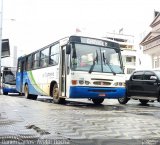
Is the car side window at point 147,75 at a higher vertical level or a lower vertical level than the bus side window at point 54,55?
lower

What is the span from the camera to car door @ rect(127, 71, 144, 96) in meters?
17.0

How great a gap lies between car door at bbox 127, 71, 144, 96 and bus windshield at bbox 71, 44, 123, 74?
5.89 ft

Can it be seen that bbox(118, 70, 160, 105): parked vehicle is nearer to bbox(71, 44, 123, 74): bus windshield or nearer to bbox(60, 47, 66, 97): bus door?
bbox(71, 44, 123, 74): bus windshield

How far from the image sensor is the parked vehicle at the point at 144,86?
1608 centimetres

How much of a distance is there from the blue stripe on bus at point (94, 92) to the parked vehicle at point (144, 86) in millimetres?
1549

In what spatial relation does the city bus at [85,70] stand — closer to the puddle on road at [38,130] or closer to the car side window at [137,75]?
the car side window at [137,75]

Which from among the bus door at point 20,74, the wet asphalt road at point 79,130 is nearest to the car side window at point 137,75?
the wet asphalt road at point 79,130

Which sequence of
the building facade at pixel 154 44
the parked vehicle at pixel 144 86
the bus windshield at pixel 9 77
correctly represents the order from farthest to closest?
the building facade at pixel 154 44
the bus windshield at pixel 9 77
the parked vehicle at pixel 144 86

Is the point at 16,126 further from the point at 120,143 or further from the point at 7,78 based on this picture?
the point at 7,78

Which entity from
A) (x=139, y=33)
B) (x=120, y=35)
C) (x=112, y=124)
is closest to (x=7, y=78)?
(x=112, y=124)

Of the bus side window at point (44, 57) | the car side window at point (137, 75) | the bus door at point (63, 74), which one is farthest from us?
the bus side window at point (44, 57)

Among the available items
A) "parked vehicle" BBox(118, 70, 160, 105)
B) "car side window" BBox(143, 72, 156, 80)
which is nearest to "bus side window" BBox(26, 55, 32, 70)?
"parked vehicle" BBox(118, 70, 160, 105)

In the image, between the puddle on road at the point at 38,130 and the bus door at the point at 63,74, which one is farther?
the bus door at the point at 63,74

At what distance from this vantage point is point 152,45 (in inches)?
1736
